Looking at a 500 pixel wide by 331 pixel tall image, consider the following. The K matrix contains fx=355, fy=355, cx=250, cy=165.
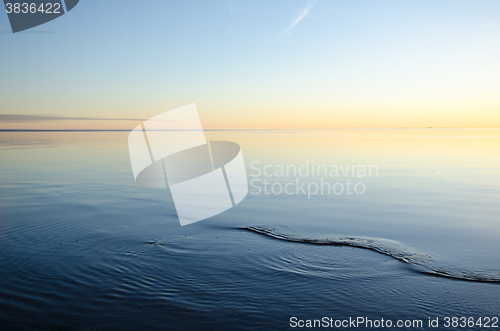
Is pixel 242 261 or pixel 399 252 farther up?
pixel 242 261

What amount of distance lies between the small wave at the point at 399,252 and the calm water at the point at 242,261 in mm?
31

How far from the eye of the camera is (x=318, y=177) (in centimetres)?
2155

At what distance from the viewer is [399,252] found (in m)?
8.78

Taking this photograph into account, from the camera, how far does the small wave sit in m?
7.44

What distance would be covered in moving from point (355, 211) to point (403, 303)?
23.5 feet

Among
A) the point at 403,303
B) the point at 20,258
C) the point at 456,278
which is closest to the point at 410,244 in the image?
the point at 456,278

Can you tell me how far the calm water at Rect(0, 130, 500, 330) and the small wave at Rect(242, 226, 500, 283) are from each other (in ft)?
0.10

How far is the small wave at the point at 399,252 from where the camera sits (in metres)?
7.44

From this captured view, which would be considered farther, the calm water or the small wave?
the small wave

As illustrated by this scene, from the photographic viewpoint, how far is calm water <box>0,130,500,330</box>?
5.79 meters

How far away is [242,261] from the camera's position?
26.1ft

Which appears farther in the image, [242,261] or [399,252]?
[399,252]

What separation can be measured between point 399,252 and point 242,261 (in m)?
3.95

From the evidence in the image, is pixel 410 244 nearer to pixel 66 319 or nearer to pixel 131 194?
pixel 66 319
